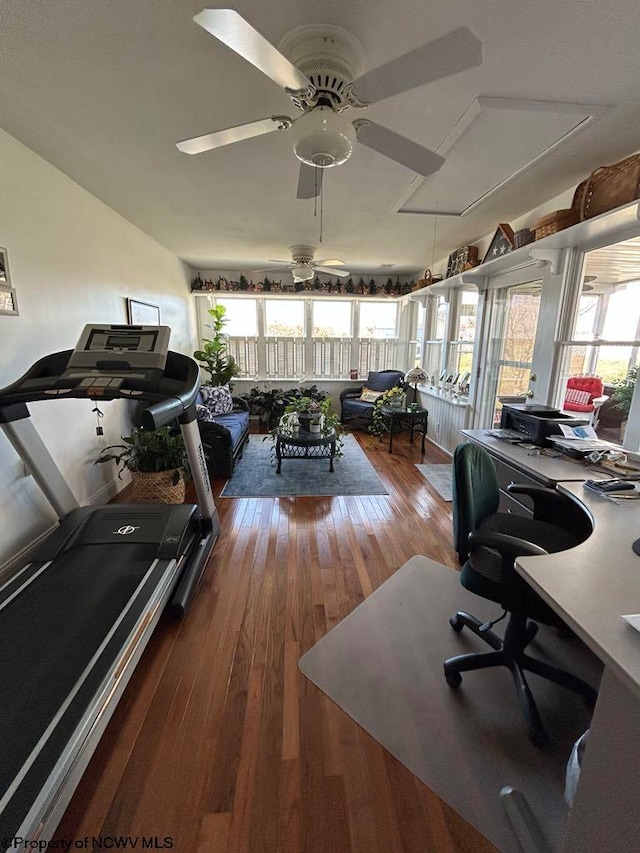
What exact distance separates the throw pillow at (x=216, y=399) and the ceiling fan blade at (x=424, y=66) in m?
3.69

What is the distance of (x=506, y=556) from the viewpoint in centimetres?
130

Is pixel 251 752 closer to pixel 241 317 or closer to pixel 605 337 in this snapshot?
pixel 605 337

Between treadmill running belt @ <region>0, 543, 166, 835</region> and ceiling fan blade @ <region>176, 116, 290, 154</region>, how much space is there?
2.08m

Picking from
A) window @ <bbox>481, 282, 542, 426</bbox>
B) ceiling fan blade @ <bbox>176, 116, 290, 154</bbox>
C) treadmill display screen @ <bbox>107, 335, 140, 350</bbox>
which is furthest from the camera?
window @ <bbox>481, 282, 542, 426</bbox>

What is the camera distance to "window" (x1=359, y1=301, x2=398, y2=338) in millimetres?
6195

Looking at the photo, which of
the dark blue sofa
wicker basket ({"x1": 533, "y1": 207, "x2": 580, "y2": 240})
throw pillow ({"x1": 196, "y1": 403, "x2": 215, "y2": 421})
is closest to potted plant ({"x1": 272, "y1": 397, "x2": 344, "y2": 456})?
the dark blue sofa

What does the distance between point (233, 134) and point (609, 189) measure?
2.07 meters

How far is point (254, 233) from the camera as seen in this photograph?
3779 mm

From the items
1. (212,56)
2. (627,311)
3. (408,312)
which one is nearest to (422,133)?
(212,56)

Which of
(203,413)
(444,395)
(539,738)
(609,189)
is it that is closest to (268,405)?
(203,413)

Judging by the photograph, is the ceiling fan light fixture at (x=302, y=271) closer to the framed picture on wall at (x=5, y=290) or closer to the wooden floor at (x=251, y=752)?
the framed picture on wall at (x=5, y=290)

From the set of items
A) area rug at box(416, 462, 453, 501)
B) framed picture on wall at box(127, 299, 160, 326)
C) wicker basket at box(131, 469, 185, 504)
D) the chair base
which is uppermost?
framed picture on wall at box(127, 299, 160, 326)

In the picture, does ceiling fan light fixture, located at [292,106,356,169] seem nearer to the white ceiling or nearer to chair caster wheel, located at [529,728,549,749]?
the white ceiling

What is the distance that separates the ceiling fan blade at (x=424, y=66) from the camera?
3.30 feet
